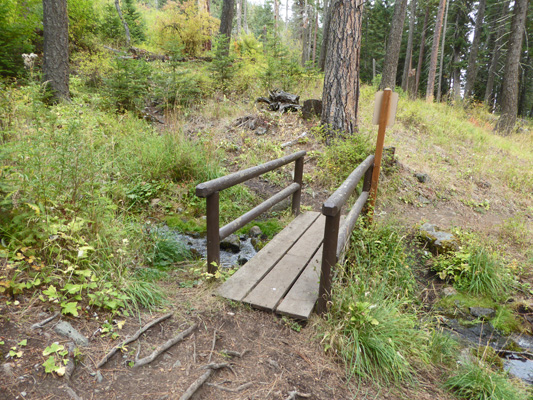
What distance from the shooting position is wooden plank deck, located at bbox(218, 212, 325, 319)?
2996 millimetres

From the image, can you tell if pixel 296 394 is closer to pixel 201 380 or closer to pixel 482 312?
pixel 201 380

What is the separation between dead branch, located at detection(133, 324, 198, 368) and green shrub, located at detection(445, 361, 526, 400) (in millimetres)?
2049

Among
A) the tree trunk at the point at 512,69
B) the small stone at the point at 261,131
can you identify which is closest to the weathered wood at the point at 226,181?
the small stone at the point at 261,131

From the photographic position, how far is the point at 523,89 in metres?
26.6

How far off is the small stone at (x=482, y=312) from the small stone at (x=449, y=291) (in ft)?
0.88

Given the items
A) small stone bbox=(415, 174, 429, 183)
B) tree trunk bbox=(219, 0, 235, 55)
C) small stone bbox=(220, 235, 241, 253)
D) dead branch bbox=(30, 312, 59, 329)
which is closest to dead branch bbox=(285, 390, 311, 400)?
dead branch bbox=(30, 312, 59, 329)

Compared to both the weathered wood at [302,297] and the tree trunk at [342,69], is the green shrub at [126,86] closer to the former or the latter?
the tree trunk at [342,69]

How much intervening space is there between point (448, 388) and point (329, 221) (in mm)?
1562

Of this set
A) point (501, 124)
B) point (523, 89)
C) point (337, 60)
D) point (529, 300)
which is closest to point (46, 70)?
point (337, 60)

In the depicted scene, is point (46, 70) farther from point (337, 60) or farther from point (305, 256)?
point (305, 256)

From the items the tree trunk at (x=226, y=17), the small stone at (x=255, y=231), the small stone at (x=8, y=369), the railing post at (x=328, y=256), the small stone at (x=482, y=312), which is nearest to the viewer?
the small stone at (x=8, y=369)

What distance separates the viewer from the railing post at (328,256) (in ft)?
8.79

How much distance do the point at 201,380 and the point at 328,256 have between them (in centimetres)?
134

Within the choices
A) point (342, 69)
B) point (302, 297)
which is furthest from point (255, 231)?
point (342, 69)
